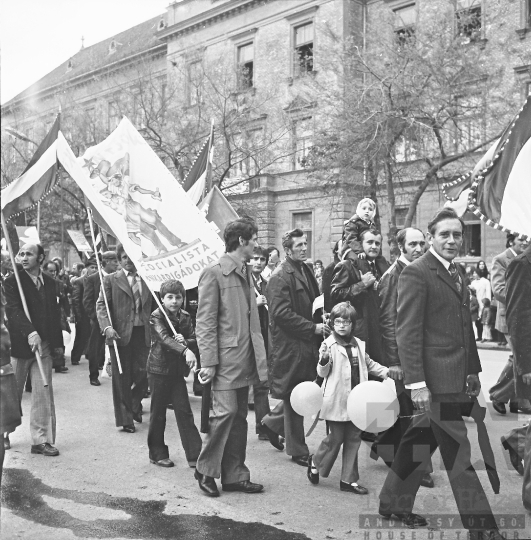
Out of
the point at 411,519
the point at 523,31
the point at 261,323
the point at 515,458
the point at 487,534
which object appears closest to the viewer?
the point at 487,534

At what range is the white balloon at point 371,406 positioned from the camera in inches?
182

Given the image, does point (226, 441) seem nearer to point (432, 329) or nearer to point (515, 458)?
point (432, 329)

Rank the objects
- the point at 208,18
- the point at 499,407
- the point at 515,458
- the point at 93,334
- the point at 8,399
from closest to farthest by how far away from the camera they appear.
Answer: the point at 8,399
the point at 515,458
the point at 499,407
the point at 93,334
the point at 208,18

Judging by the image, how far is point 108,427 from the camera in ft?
23.7

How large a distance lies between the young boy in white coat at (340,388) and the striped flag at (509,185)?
1.41 meters

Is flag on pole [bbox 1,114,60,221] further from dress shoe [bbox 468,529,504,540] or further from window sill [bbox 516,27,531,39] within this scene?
window sill [bbox 516,27,531,39]

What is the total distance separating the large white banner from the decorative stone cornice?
27128 millimetres

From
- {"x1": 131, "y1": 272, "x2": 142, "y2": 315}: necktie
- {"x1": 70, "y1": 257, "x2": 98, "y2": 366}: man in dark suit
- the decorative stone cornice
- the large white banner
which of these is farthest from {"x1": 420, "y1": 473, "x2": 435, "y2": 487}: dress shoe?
the decorative stone cornice

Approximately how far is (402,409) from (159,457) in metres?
2.01

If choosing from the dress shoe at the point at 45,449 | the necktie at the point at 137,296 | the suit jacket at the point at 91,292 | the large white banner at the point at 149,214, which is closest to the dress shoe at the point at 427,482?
the large white banner at the point at 149,214

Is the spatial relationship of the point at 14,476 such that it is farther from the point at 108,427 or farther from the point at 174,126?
the point at 174,126

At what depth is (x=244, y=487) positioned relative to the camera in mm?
4977

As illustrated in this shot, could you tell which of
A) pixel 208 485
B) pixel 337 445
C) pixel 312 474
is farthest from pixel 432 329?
pixel 208 485

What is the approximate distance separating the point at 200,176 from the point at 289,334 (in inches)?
204
